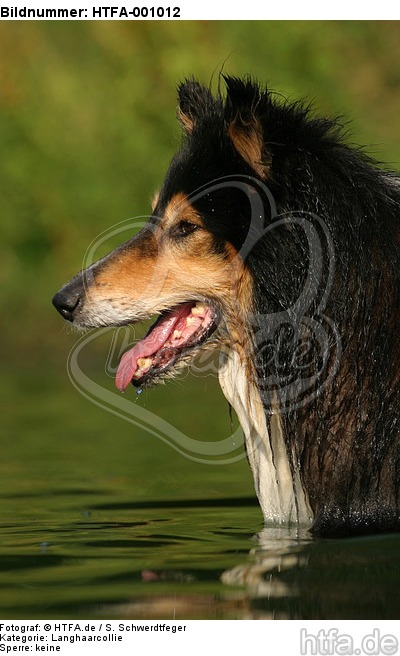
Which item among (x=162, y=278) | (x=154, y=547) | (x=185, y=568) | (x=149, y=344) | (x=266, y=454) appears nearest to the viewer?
(x=185, y=568)

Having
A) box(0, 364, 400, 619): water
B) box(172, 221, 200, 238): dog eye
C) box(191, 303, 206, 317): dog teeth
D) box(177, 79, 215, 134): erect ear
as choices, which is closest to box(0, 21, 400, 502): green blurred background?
box(0, 364, 400, 619): water

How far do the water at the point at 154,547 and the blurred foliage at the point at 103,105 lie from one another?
195 inches

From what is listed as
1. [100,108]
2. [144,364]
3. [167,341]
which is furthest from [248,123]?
[100,108]

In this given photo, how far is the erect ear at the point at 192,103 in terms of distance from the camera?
6.75 meters

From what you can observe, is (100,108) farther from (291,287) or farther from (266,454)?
(291,287)

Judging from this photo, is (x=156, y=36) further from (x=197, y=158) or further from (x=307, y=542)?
(x=307, y=542)

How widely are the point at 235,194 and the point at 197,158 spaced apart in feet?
1.19

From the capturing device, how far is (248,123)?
6223mm

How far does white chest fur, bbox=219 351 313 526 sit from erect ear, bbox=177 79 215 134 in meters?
1.22

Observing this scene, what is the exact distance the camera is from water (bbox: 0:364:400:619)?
17.0 ft

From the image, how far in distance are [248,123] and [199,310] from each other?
38.9 inches

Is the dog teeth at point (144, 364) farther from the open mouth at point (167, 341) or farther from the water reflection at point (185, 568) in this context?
the water reflection at point (185, 568)

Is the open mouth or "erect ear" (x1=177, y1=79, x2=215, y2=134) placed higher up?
"erect ear" (x1=177, y1=79, x2=215, y2=134)

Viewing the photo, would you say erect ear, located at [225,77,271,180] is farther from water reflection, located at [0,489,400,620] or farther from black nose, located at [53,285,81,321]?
water reflection, located at [0,489,400,620]
